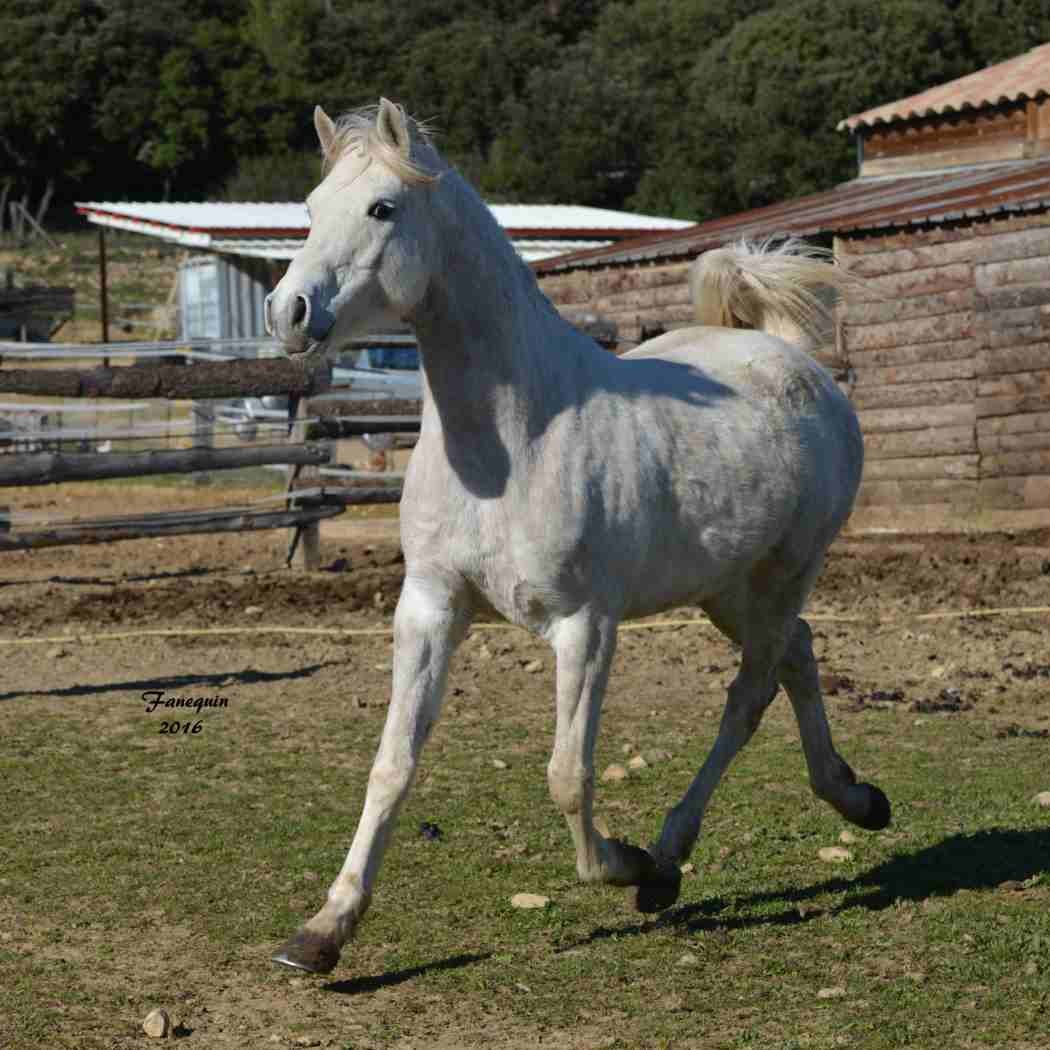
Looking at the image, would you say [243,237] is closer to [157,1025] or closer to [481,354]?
[481,354]

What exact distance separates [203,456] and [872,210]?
674 centimetres

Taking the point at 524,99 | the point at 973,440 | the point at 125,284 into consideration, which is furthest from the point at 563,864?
the point at 524,99

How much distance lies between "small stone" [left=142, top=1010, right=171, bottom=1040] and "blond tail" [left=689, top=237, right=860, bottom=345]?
315 centimetres

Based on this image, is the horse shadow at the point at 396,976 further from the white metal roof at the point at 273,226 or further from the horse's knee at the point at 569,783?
the white metal roof at the point at 273,226

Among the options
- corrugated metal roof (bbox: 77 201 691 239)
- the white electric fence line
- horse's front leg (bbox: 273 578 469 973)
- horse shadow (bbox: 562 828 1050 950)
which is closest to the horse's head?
horse's front leg (bbox: 273 578 469 973)

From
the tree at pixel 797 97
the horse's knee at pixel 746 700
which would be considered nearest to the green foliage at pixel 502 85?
the tree at pixel 797 97

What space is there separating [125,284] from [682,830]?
45389mm

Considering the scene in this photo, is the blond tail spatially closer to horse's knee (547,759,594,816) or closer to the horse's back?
the horse's back

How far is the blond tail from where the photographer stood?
619 centimetres

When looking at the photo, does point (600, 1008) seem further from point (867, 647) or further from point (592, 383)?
point (867, 647)

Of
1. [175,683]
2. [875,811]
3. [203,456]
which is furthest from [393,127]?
[203,456]

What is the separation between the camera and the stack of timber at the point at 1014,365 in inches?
540

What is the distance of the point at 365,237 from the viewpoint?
4215mm

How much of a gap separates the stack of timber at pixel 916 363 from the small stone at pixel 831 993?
34.4ft
